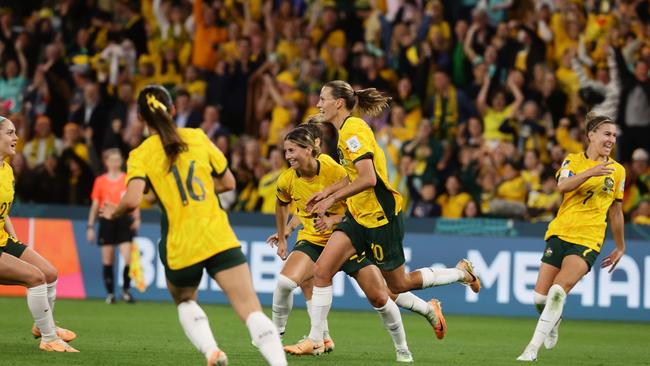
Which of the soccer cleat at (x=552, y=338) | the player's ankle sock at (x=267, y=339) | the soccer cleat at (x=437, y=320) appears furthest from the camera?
the soccer cleat at (x=552, y=338)

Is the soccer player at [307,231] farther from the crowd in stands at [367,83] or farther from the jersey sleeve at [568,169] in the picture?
the crowd in stands at [367,83]

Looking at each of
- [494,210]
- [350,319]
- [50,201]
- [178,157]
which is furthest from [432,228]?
[178,157]

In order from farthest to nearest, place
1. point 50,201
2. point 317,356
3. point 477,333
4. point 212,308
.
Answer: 1. point 50,201
2. point 212,308
3. point 477,333
4. point 317,356

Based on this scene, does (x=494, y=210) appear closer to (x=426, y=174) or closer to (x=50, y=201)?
(x=426, y=174)

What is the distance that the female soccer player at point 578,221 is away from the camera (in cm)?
1038

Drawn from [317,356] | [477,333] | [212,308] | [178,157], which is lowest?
[212,308]

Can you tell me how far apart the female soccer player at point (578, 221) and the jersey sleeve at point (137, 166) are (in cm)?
421

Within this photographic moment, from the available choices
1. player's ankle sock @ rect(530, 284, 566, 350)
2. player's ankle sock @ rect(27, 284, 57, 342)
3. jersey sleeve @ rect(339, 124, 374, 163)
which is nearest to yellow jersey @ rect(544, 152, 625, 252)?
player's ankle sock @ rect(530, 284, 566, 350)

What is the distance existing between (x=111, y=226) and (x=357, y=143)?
28.3 ft

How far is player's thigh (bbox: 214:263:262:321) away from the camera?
7637 millimetres

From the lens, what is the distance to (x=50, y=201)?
65.0ft

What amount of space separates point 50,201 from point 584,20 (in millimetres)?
9676

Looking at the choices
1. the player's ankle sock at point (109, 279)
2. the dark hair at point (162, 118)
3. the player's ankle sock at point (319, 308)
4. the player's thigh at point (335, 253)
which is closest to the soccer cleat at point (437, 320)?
the player's ankle sock at point (319, 308)

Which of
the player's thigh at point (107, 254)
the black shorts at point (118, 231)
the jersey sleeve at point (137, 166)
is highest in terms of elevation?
the jersey sleeve at point (137, 166)
